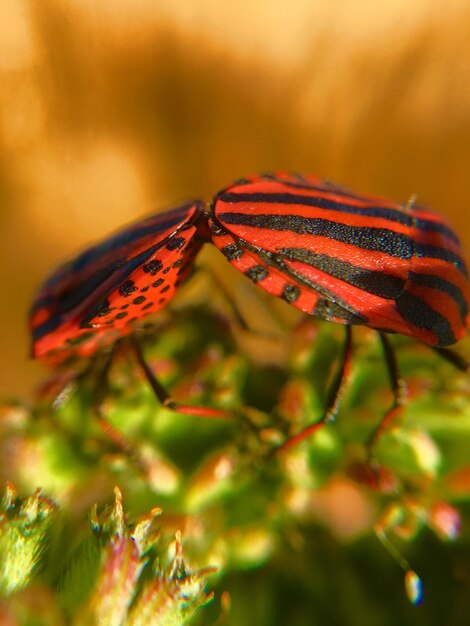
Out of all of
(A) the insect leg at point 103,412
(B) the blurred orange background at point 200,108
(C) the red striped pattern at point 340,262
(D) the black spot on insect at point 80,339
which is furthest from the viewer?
(B) the blurred orange background at point 200,108

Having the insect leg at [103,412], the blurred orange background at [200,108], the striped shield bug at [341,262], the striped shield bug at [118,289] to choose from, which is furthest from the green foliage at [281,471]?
the blurred orange background at [200,108]

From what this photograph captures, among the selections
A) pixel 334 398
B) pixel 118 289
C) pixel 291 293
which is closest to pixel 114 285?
pixel 118 289

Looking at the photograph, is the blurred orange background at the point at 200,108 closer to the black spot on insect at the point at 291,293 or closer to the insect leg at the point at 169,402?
the insect leg at the point at 169,402

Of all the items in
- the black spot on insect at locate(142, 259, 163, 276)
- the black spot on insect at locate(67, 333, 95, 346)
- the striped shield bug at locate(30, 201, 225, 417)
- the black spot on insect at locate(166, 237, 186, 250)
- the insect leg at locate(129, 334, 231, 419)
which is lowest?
the insect leg at locate(129, 334, 231, 419)

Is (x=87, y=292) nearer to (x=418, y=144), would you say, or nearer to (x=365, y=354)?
(x=365, y=354)

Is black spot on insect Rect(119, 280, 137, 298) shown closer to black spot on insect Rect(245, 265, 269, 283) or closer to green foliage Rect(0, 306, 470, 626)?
black spot on insect Rect(245, 265, 269, 283)

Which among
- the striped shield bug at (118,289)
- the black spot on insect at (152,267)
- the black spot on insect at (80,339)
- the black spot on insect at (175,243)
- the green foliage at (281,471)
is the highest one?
the black spot on insect at (175,243)

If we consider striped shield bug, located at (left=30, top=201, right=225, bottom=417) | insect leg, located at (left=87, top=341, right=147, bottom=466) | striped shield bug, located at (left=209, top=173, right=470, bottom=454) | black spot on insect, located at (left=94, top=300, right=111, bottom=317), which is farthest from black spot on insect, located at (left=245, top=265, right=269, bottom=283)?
insect leg, located at (left=87, top=341, right=147, bottom=466)

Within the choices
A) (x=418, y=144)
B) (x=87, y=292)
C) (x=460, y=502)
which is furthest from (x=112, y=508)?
(x=418, y=144)
